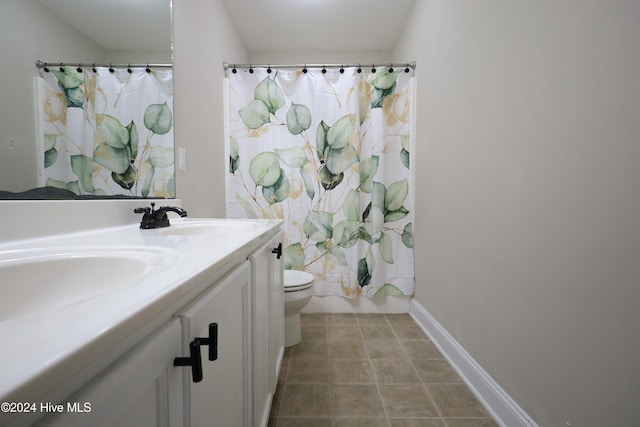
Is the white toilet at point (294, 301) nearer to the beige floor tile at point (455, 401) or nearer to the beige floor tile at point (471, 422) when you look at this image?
the beige floor tile at point (455, 401)

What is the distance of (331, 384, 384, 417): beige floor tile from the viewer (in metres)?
1.21

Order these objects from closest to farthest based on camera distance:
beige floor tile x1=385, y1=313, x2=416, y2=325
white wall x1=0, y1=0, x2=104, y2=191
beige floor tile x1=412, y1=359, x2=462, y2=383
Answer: white wall x1=0, y1=0, x2=104, y2=191
beige floor tile x1=412, y1=359, x2=462, y2=383
beige floor tile x1=385, y1=313, x2=416, y2=325

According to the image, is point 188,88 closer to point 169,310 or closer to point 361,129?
point 361,129

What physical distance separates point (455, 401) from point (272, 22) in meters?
2.92

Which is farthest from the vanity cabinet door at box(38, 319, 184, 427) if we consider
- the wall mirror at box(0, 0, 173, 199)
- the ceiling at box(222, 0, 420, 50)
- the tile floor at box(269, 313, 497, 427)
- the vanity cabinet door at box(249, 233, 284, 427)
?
the ceiling at box(222, 0, 420, 50)

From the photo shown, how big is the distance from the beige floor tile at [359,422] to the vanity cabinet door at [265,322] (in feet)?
1.04

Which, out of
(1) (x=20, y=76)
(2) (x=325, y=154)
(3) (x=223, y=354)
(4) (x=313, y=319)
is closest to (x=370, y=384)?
(4) (x=313, y=319)

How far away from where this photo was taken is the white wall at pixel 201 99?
141cm

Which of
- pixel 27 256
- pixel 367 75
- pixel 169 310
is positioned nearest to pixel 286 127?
pixel 367 75

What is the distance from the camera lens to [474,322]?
132 cm

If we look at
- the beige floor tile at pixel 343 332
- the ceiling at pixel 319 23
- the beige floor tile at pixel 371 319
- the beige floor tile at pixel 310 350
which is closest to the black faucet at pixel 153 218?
the beige floor tile at pixel 310 350

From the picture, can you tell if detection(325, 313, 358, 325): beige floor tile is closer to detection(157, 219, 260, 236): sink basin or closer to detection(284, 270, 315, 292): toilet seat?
detection(284, 270, 315, 292): toilet seat

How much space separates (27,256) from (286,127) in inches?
69.1

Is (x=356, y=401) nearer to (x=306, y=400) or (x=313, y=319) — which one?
(x=306, y=400)
